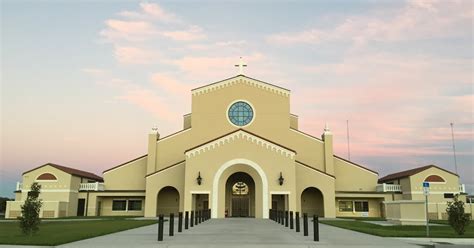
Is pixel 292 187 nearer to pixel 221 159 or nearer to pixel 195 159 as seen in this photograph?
pixel 221 159

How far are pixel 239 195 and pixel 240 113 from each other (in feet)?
29.3

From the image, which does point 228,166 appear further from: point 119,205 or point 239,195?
point 119,205

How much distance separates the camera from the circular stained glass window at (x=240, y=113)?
42.6 m

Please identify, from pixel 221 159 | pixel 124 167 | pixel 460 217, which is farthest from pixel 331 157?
pixel 460 217

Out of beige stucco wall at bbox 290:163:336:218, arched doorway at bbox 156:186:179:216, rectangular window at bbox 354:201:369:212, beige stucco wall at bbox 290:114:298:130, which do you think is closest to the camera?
beige stucco wall at bbox 290:163:336:218

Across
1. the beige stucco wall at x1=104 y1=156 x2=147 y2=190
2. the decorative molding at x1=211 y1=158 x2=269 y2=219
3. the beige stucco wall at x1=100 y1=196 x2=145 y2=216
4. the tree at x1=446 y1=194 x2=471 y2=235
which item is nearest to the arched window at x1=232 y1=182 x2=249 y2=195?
the decorative molding at x1=211 y1=158 x2=269 y2=219

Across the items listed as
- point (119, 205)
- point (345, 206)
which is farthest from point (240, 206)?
point (119, 205)

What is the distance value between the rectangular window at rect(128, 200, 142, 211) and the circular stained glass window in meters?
12.8

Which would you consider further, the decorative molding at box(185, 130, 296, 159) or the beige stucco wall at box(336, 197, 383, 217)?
the beige stucco wall at box(336, 197, 383, 217)

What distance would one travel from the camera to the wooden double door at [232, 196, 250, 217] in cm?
3797

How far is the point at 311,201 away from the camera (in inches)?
1606

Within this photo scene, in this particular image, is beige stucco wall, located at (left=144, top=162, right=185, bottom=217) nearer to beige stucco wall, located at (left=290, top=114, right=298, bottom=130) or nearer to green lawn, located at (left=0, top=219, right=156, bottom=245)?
beige stucco wall, located at (left=290, top=114, right=298, bottom=130)

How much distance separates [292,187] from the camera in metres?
33.4

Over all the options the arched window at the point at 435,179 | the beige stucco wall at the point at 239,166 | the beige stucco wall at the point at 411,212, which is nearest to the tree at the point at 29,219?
the beige stucco wall at the point at 239,166
